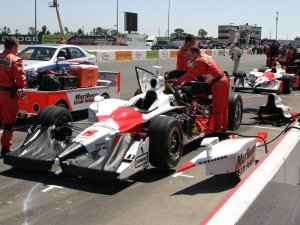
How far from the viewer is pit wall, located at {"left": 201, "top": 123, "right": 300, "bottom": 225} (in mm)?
2641

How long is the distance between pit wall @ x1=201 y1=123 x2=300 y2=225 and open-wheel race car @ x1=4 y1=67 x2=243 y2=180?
62.1 inches

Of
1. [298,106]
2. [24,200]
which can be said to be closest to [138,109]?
[24,200]

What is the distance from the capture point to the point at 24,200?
15.4 feet

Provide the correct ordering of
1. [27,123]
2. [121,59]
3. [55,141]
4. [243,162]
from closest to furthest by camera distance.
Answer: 1. [243,162]
2. [55,141]
3. [27,123]
4. [121,59]

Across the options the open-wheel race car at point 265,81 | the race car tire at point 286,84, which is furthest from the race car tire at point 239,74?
the race car tire at point 286,84

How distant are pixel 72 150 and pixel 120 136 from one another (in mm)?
614

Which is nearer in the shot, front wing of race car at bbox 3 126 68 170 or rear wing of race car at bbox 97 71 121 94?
front wing of race car at bbox 3 126 68 170

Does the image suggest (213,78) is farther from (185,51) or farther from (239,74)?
(239,74)

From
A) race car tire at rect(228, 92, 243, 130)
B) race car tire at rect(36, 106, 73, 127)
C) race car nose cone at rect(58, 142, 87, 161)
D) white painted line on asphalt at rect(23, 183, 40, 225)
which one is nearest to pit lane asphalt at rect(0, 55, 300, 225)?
white painted line on asphalt at rect(23, 183, 40, 225)

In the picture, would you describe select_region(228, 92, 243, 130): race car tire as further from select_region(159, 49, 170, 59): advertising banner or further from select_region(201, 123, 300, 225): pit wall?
select_region(159, 49, 170, 59): advertising banner

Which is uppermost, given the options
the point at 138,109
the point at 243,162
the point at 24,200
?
the point at 138,109

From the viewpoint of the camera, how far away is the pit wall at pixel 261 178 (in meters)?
2.64

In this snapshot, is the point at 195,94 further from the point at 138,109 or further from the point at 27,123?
the point at 27,123

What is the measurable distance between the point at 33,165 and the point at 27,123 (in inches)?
153
